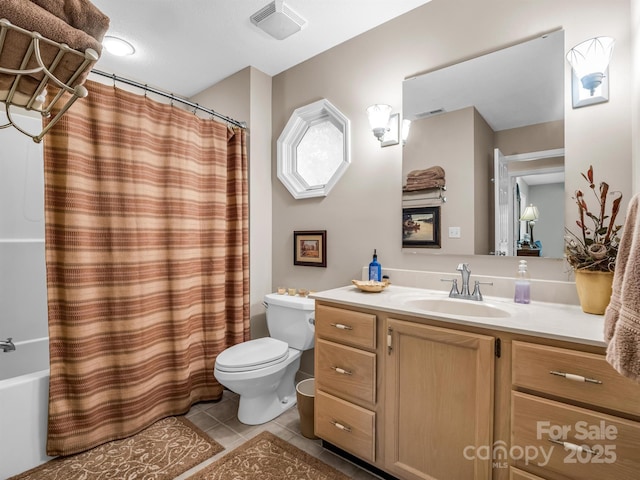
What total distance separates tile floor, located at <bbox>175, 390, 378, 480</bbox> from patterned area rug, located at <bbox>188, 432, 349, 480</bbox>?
0.04 m

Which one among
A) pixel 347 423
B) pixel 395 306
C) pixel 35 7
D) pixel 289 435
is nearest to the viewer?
pixel 35 7

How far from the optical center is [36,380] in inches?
62.6

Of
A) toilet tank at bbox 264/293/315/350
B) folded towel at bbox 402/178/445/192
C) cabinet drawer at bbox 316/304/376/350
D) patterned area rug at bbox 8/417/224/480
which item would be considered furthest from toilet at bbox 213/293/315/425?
folded towel at bbox 402/178/445/192

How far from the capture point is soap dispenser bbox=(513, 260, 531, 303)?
1.50m

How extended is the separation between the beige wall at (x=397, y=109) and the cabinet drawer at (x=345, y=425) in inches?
32.4

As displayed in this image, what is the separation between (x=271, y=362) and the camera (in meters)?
1.89

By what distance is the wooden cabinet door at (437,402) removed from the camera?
3.87ft

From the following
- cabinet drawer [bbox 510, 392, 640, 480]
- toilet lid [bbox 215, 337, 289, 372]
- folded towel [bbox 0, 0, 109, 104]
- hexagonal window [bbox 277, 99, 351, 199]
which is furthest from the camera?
hexagonal window [bbox 277, 99, 351, 199]

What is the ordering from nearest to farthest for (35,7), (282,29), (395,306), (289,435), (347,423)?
(35,7) < (395,306) < (347,423) < (289,435) < (282,29)

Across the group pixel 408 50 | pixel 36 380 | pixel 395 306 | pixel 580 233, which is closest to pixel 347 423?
pixel 395 306

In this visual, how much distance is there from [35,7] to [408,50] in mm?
1880

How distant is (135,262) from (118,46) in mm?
1603

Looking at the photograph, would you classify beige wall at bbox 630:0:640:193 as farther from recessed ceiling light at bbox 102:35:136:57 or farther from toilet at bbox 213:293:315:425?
recessed ceiling light at bbox 102:35:136:57

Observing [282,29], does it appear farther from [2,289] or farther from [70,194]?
[2,289]
